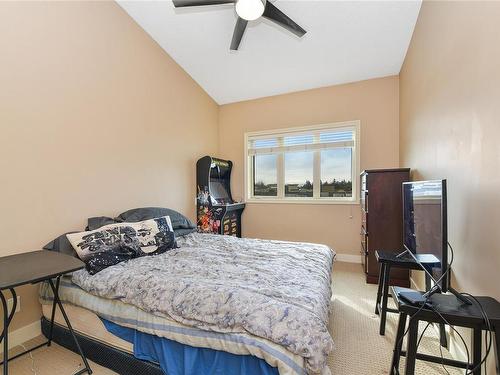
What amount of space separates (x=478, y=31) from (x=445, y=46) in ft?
1.94

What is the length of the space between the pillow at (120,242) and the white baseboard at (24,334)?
74cm

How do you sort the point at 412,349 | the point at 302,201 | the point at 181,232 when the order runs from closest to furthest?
1. the point at 412,349
2. the point at 181,232
3. the point at 302,201

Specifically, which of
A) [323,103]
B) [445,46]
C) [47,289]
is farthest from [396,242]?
[47,289]

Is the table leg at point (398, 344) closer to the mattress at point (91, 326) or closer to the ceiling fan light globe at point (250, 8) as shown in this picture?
the mattress at point (91, 326)

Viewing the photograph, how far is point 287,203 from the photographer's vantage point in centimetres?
445

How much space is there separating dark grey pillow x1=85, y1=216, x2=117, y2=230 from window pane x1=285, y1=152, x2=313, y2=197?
2873mm

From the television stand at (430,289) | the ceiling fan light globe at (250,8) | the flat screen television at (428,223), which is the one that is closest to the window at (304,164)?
the flat screen television at (428,223)

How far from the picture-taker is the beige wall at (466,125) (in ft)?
4.39

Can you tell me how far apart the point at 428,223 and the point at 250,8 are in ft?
7.17

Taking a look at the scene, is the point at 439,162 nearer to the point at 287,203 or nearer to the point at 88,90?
the point at 287,203

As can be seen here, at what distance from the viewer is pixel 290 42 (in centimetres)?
326

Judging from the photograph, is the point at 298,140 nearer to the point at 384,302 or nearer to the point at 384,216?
the point at 384,216

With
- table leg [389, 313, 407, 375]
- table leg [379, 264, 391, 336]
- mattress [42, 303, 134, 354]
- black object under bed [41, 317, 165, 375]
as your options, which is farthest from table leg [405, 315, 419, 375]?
mattress [42, 303, 134, 354]

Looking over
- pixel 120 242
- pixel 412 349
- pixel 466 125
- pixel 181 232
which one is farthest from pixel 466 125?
pixel 181 232
